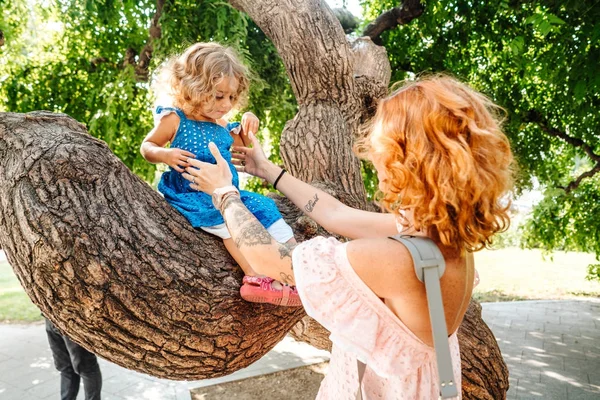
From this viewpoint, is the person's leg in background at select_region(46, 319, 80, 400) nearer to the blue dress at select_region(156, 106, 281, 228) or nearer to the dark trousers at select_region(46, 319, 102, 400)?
the dark trousers at select_region(46, 319, 102, 400)

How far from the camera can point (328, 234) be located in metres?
2.38

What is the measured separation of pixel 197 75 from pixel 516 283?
10545 millimetres

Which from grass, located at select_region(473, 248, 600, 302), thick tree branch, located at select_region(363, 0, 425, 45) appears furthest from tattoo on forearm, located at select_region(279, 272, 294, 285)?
grass, located at select_region(473, 248, 600, 302)

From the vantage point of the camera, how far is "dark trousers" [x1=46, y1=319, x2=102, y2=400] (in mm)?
4082

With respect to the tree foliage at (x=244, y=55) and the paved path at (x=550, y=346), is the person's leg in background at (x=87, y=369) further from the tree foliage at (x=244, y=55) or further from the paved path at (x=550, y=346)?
the paved path at (x=550, y=346)

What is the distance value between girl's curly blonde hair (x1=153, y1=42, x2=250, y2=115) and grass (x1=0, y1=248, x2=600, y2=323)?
22.1 ft

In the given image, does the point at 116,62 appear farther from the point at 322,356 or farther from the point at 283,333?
the point at 283,333

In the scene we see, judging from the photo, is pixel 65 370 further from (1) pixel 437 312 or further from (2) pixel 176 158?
(1) pixel 437 312

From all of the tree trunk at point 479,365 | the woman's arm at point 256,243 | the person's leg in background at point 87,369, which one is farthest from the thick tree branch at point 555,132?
the woman's arm at point 256,243

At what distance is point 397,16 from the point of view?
5.40 metres

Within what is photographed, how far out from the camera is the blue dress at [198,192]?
1925mm

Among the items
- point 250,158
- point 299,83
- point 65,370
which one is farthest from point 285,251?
point 65,370

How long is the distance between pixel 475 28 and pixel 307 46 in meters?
3.26

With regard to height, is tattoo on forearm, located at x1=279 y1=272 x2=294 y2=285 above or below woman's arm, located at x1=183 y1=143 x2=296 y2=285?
below
